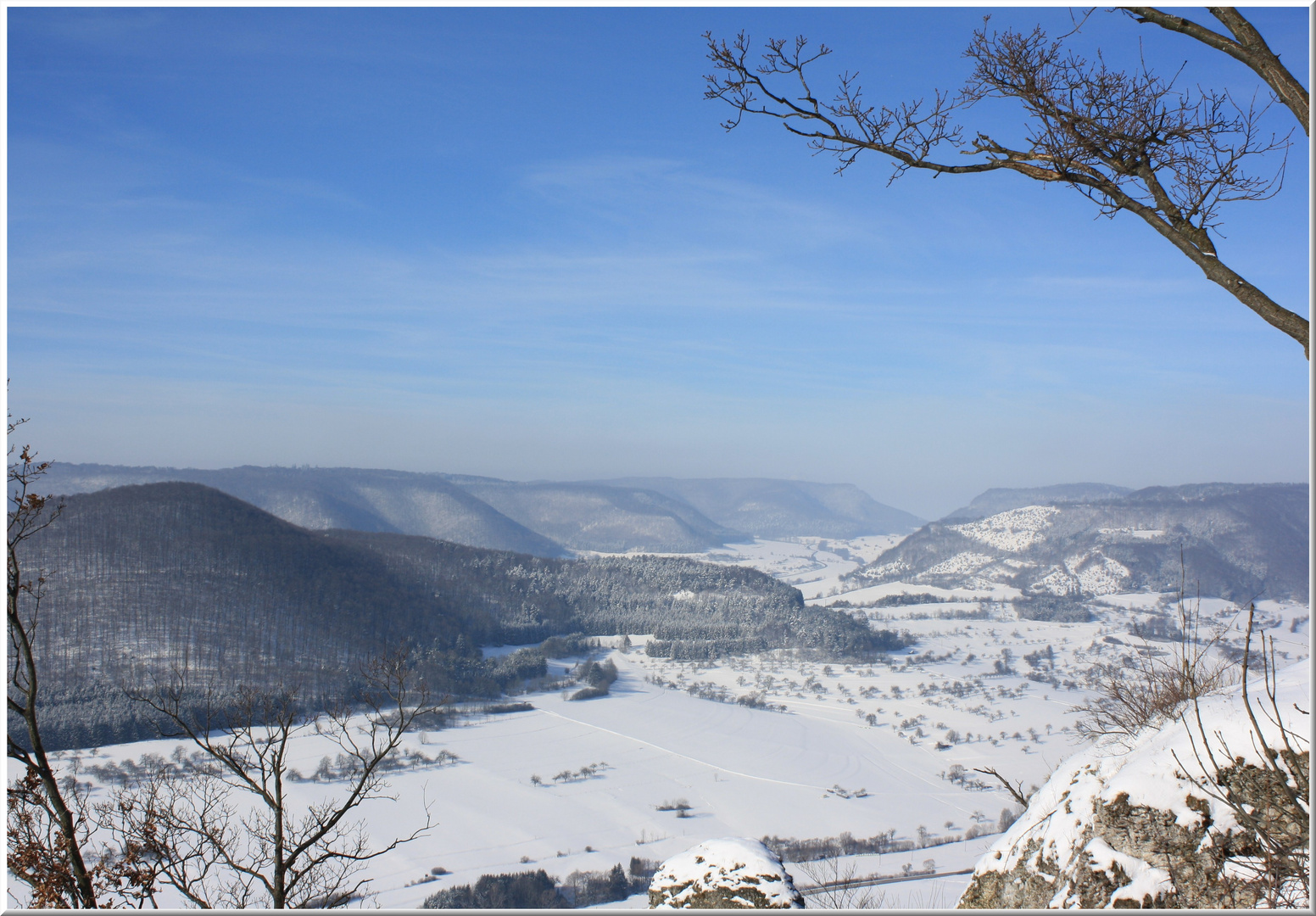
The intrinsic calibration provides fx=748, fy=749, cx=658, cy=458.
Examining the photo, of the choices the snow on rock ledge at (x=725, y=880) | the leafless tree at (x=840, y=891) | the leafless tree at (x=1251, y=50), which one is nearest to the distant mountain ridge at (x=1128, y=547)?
the leafless tree at (x=840, y=891)

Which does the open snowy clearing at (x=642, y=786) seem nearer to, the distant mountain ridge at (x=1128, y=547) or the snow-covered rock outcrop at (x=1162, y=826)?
the snow-covered rock outcrop at (x=1162, y=826)

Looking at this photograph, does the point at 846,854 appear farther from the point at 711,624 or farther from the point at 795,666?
the point at 711,624

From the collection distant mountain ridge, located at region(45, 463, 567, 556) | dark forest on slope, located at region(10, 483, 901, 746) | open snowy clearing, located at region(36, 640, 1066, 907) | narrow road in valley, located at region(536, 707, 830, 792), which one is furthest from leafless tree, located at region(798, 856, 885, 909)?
distant mountain ridge, located at region(45, 463, 567, 556)

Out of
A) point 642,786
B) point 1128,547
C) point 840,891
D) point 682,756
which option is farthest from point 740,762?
point 1128,547

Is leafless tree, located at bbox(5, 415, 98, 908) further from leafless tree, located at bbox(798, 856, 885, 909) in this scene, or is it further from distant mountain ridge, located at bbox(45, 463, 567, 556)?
distant mountain ridge, located at bbox(45, 463, 567, 556)

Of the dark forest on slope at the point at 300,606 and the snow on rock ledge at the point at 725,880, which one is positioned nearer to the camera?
the snow on rock ledge at the point at 725,880

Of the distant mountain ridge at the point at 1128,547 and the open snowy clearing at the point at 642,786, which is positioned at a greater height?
the distant mountain ridge at the point at 1128,547

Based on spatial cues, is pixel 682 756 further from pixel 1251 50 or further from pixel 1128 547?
pixel 1128 547
